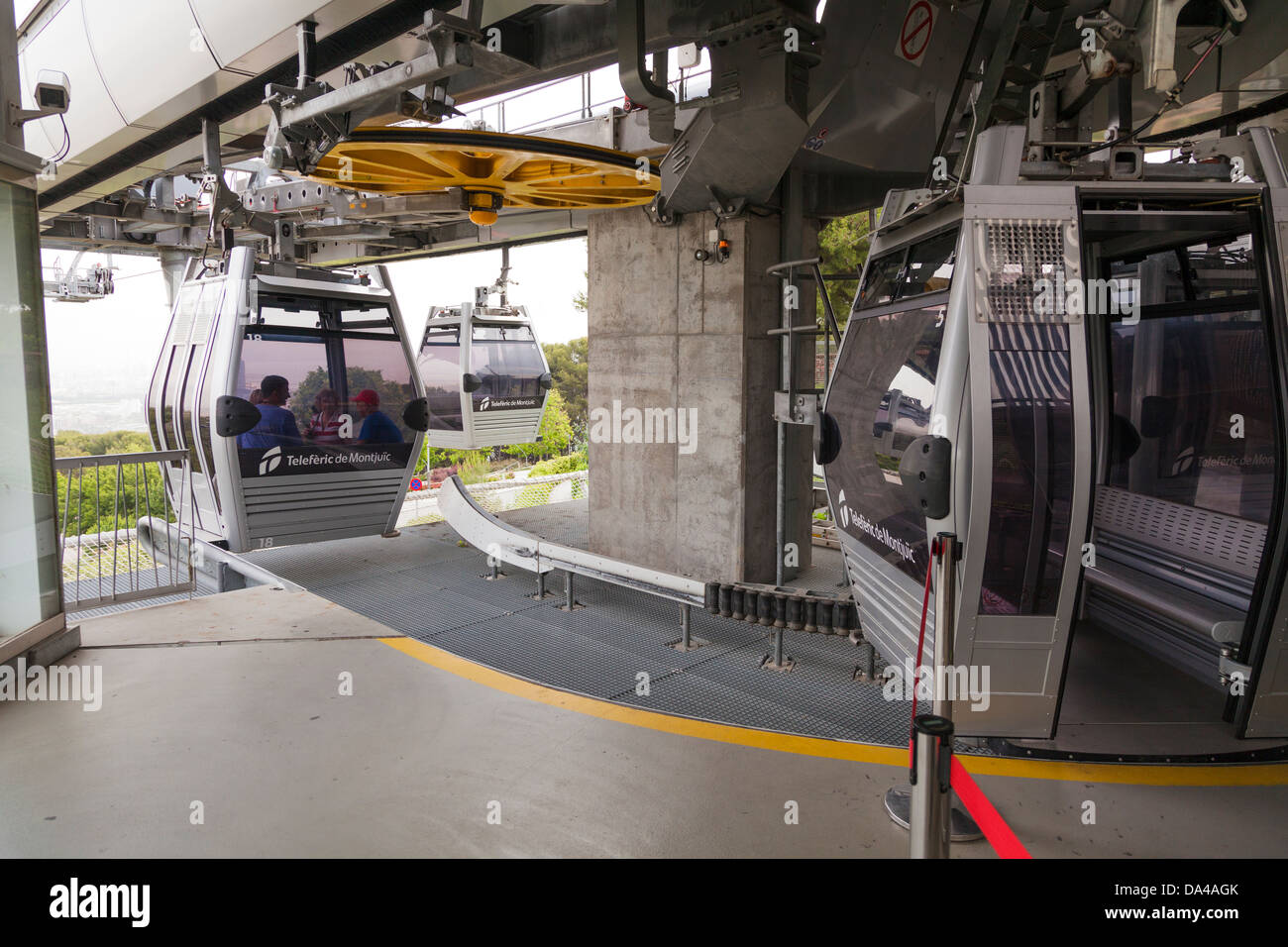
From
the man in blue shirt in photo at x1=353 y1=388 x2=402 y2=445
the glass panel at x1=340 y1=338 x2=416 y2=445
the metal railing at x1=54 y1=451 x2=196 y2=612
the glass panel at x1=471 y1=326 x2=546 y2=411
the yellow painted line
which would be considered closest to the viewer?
the yellow painted line

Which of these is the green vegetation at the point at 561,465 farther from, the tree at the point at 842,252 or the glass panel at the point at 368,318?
the glass panel at the point at 368,318

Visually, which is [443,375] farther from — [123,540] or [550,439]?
[550,439]

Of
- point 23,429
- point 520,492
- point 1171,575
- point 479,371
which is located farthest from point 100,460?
point 520,492

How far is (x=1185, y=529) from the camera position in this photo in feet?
14.9

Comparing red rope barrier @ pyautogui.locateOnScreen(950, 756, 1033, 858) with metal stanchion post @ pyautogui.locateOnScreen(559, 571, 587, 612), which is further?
metal stanchion post @ pyautogui.locateOnScreen(559, 571, 587, 612)

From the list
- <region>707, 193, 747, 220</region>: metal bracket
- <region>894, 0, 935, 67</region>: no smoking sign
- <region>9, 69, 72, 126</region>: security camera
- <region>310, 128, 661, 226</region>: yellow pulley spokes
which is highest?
<region>894, 0, 935, 67</region>: no smoking sign

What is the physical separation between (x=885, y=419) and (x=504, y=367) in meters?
12.2

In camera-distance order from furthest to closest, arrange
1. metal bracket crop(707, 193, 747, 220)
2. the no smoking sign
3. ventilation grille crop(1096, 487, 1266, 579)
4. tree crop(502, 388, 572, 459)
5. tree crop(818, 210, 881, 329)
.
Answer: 1. tree crop(502, 388, 572, 459)
2. tree crop(818, 210, 881, 329)
3. metal bracket crop(707, 193, 747, 220)
4. the no smoking sign
5. ventilation grille crop(1096, 487, 1266, 579)

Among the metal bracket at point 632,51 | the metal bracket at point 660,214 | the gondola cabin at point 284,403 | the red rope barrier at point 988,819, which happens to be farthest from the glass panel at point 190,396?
the red rope barrier at point 988,819

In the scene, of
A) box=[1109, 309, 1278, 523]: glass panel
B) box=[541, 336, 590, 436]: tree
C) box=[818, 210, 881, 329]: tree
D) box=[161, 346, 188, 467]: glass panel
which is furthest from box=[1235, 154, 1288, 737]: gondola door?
box=[541, 336, 590, 436]: tree

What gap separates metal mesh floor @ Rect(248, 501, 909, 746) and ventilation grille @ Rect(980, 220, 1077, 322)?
6.63 ft

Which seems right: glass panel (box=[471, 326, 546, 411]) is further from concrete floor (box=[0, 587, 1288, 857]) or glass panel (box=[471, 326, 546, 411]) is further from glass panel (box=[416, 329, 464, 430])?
concrete floor (box=[0, 587, 1288, 857])

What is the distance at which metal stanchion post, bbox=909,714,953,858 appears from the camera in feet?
7.63

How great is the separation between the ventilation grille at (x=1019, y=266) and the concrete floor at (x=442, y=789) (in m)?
1.87
